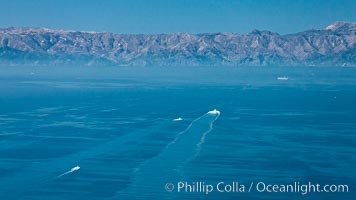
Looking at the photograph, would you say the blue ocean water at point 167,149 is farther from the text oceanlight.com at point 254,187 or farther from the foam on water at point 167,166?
the text oceanlight.com at point 254,187

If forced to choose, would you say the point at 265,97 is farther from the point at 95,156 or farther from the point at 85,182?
the point at 85,182

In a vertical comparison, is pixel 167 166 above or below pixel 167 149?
below
